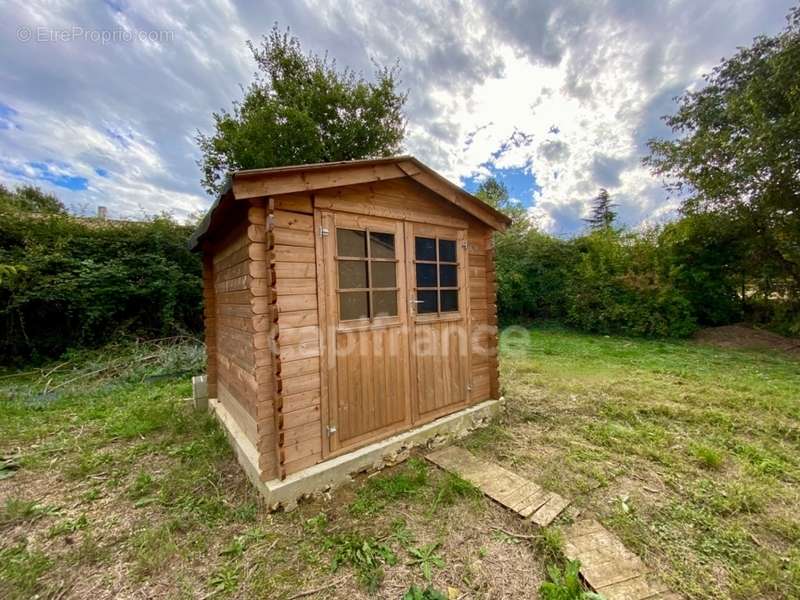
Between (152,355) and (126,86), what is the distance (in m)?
4.47

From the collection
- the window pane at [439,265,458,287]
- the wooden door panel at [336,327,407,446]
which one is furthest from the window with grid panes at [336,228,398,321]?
the window pane at [439,265,458,287]

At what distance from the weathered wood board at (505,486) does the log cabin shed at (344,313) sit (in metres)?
0.29

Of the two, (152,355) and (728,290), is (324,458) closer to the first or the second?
(152,355)

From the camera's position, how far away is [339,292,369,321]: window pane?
2418 millimetres

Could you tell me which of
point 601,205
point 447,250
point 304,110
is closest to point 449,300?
point 447,250

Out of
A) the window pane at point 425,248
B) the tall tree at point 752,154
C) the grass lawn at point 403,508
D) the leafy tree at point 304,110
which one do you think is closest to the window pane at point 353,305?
the window pane at point 425,248

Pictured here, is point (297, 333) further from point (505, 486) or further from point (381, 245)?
point (505, 486)

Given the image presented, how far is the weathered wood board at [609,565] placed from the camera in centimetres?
146

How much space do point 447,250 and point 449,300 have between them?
1.67ft

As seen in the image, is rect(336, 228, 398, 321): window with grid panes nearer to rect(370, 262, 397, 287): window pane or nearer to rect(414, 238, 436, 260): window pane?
rect(370, 262, 397, 287): window pane

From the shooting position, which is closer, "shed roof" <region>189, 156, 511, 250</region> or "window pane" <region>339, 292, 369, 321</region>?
"shed roof" <region>189, 156, 511, 250</region>

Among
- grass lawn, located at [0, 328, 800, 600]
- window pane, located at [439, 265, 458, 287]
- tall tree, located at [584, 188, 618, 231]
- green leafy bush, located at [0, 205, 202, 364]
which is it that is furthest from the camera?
tall tree, located at [584, 188, 618, 231]

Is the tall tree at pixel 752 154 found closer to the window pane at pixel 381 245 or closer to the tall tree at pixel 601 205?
the window pane at pixel 381 245

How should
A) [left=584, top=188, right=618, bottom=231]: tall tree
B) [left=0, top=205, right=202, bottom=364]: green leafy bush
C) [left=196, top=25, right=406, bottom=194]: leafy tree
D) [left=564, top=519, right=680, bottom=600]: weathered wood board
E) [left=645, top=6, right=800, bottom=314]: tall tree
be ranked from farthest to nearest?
[left=584, top=188, right=618, bottom=231]: tall tree
[left=196, top=25, right=406, bottom=194]: leafy tree
[left=645, top=6, right=800, bottom=314]: tall tree
[left=0, top=205, right=202, bottom=364]: green leafy bush
[left=564, top=519, right=680, bottom=600]: weathered wood board
